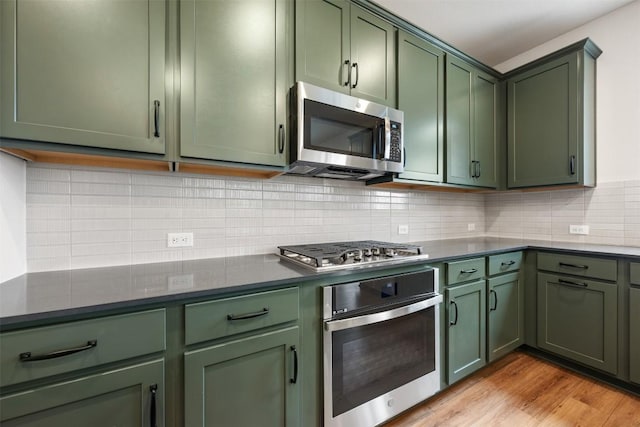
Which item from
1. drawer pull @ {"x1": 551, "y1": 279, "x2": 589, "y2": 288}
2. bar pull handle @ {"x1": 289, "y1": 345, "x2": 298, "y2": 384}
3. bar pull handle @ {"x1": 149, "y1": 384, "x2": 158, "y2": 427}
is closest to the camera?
bar pull handle @ {"x1": 149, "y1": 384, "x2": 158, "y2": 427}

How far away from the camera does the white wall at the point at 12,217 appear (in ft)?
3.55

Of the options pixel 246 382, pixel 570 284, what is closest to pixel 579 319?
pixel 570 284

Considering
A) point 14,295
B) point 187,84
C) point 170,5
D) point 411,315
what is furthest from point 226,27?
point 411,315

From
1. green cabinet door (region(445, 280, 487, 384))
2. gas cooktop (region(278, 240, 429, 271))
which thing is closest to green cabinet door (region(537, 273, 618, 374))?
green cabinet door (region(445, 280, 487, 384))

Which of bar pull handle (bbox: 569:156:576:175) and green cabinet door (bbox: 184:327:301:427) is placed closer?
green cabinet door (bbox: 184:327:301:427)

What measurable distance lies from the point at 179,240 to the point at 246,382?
2.83 ft

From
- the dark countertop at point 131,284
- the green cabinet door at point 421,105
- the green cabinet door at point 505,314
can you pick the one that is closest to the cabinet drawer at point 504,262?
the green cabinet door at point 505,314

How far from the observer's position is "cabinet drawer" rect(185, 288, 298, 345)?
3.34 feet

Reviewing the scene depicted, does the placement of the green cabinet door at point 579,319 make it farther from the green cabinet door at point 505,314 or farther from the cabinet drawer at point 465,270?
the cabinet drawer at point 465,270

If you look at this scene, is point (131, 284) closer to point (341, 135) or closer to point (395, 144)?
point (341, 135)

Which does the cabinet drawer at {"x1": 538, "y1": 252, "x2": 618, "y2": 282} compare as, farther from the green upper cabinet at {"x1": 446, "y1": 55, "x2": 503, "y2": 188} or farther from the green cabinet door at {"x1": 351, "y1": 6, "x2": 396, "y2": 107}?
the green cabinet door at {"x1": 351, "y1": 6, "x2": 396, "y2": 107}

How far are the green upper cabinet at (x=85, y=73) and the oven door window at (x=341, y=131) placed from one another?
72cm

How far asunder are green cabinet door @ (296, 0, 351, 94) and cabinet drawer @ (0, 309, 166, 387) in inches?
55.6

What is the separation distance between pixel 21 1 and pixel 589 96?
3597 millimetres
